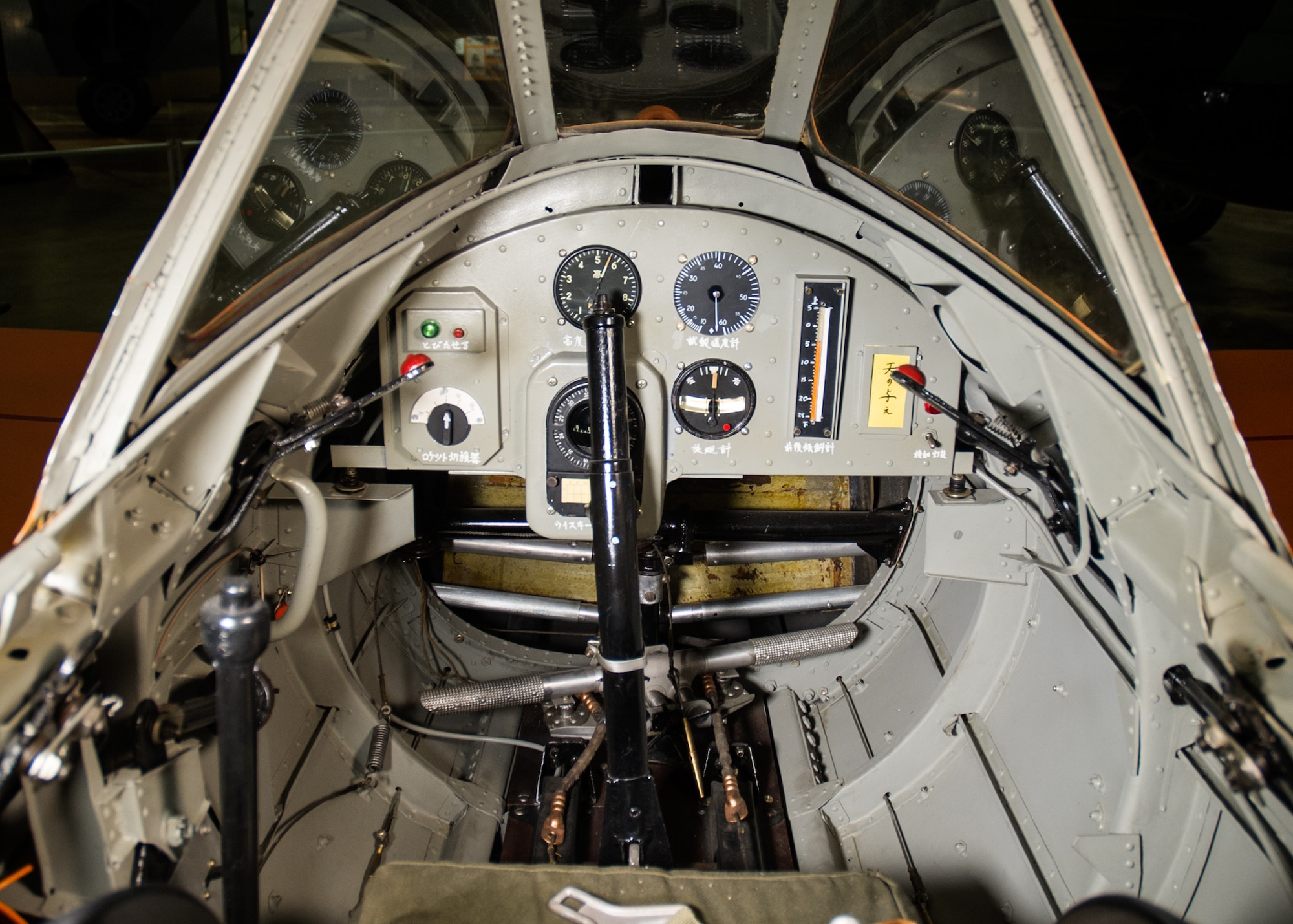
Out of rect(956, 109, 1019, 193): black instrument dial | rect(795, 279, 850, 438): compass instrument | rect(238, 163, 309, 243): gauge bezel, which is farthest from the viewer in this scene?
rect(795, 279, 850, 438): compass instrument

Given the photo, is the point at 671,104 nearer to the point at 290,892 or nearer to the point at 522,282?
the point at 522,282

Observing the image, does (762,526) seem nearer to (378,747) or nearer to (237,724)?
(378,747)

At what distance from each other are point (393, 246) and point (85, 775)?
40.9 inches

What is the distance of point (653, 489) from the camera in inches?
78.3

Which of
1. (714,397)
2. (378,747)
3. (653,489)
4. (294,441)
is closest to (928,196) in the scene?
(714,397)

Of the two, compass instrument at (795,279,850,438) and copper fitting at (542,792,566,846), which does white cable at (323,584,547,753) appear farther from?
compass instrument at (795,279,850,438)

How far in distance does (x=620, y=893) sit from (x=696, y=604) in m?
1.29

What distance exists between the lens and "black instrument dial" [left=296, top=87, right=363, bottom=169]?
4.91 ft

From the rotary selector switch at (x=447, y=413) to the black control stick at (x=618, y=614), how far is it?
0.36m

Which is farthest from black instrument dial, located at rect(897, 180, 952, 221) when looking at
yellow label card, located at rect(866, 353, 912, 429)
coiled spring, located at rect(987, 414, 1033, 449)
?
coiled spring, located at rect(987, 414, 1033, 449)

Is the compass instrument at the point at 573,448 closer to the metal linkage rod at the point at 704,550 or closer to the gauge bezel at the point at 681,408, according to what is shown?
the gauge bezel at the point at 681,408

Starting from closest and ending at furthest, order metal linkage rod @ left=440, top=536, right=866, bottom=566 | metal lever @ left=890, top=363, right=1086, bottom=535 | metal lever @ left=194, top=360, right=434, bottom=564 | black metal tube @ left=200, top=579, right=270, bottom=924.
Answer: black metal tube @ left=200, top=579, right=270, bottom=924
metal lever @ left=194, top=360, right=434, bottom=564
metal lever @ left=890, top=363, right=1086, bottom=535
metal linkage rod @ left=440, top=536, right=866, bottom=566

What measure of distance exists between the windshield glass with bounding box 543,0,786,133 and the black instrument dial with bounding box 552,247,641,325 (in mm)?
324

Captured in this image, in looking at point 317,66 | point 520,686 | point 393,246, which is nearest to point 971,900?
point 520,686
